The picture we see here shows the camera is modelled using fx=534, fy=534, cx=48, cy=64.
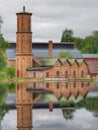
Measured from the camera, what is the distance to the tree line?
137125 mm

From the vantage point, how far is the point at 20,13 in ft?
289

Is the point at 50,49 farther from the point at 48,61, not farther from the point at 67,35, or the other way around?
the point at 67,35

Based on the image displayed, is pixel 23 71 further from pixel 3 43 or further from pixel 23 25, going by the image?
pixel 3 43

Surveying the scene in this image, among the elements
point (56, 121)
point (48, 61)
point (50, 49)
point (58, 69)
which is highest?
point (50, 49)

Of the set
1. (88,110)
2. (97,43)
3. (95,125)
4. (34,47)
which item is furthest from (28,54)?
(95,125)

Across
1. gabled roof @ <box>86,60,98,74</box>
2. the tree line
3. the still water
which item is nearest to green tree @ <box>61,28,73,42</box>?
the tree line

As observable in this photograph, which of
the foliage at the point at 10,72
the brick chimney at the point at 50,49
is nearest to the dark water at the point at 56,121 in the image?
the foliage at the point at 10,72

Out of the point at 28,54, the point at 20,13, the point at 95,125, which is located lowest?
the point at 95,125

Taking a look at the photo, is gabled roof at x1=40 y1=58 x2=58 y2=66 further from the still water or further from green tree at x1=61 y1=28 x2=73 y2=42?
the still water

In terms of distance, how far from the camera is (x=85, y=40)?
494ft

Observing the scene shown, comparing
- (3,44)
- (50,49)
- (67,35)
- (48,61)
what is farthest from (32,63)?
(67,35)

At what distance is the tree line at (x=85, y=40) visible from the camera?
450ft

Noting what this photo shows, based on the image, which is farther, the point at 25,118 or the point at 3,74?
the point at 3,74

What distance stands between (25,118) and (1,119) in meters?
1.10
